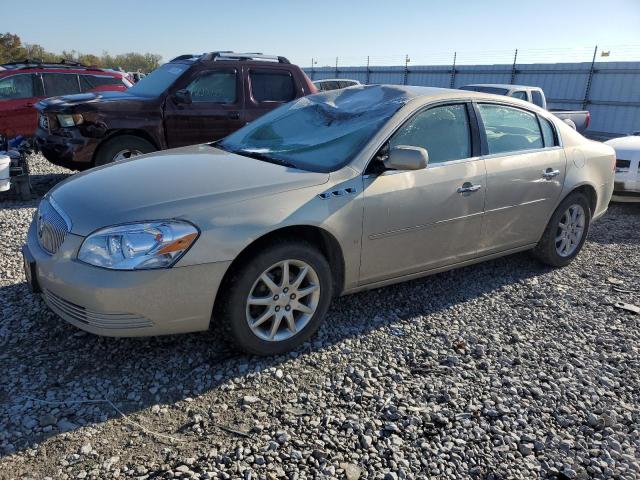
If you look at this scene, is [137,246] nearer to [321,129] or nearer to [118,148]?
[321,129]

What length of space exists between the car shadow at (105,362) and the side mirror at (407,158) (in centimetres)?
115

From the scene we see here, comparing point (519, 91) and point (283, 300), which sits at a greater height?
point (519, 91)

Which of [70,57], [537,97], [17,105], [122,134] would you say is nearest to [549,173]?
[122,134]

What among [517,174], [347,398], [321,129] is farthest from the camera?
[517,174]

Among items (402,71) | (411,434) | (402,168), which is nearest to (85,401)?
(411,434)

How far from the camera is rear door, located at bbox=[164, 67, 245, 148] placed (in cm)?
709

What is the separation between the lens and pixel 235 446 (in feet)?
7.95

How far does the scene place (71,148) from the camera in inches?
258

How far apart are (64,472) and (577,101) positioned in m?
19.7

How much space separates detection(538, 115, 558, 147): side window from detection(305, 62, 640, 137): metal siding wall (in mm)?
14629

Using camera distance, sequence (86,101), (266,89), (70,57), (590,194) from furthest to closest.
A: (70,57) → (266,89) → (86,101) → (590,194)

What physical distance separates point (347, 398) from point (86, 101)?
565cm

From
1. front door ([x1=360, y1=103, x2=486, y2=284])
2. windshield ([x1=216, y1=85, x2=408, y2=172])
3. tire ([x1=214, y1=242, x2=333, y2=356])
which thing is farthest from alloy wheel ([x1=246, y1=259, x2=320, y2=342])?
windshield ([x1=216, y1=85, x2=408, y2=172])

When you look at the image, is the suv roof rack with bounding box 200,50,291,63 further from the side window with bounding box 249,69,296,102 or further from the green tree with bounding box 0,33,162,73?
the green tree with bounding box 0,33,162,73
